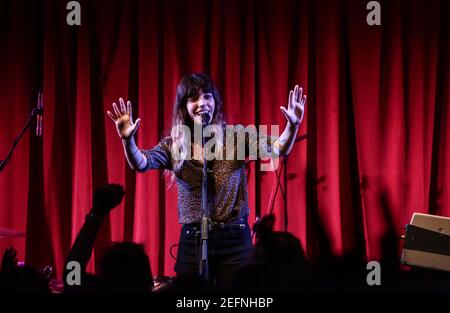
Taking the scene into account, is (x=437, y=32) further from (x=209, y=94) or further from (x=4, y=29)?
(x=4, y=29)

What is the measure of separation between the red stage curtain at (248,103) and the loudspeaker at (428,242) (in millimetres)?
792

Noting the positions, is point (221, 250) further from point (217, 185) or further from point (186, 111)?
point (186, 111)

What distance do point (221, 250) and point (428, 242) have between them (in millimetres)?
1335

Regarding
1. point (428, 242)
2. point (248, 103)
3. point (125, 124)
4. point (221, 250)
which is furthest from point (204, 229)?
point (248, 103)

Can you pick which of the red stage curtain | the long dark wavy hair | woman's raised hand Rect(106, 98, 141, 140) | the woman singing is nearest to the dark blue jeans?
the woman singing

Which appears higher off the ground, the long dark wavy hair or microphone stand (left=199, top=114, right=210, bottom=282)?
the long dark wavy hair

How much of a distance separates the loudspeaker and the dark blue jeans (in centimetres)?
114

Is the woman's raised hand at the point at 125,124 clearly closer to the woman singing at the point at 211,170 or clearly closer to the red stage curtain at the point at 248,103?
the woman singing at the point at 211,170

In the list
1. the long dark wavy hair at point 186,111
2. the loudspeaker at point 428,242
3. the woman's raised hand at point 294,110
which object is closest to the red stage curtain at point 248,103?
the loudspeaker at point 428,242

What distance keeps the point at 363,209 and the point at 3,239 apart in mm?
2697

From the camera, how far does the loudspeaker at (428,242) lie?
10.3ft

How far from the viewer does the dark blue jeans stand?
255 cm

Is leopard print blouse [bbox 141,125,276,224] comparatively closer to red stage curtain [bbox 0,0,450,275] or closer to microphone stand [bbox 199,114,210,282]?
microphone stand [bbox 199,114,210,282]
